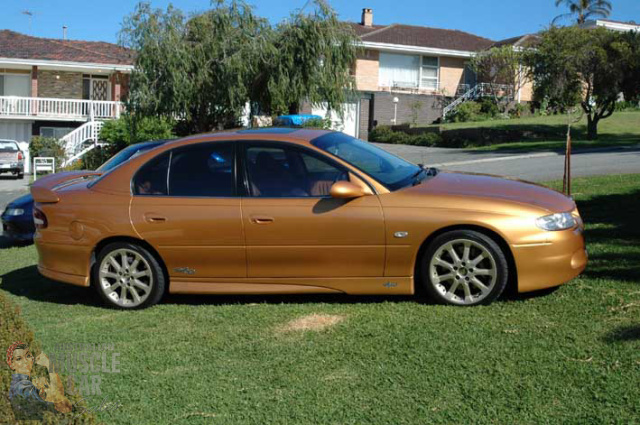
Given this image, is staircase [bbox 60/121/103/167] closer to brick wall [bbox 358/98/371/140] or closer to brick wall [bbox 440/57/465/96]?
brick wall [bbox 358/98/371/140]

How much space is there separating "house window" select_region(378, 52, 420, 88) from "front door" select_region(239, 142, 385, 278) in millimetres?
37880

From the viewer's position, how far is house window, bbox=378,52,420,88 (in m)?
43.9

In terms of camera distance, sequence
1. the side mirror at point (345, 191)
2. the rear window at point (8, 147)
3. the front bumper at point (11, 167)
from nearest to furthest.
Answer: the side mirror at point (345, 191), the front bumper at point (11, 167), the rear window at point (8, 147)

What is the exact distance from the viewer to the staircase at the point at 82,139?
33.6m

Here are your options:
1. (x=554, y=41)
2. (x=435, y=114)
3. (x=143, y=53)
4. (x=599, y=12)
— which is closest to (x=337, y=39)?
(x=143, y=53)

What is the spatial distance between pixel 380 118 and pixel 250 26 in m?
17.9

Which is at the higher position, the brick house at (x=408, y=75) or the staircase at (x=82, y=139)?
the brick house at (x=408, y=75)

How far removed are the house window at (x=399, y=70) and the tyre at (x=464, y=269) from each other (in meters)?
38.4

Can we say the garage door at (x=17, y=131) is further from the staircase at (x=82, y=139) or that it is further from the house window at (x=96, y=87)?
the staircase at (x=82, y=139)

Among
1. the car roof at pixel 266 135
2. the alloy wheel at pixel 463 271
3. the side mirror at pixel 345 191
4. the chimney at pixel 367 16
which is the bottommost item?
the alloy wheel at pixel 463 271

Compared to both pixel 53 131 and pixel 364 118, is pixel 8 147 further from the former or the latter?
pixel 364 118

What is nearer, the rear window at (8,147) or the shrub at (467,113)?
the rear window at (8,147)

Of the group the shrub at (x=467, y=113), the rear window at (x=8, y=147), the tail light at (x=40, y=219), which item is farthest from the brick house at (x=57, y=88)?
the tail light at (x=40, y=219)

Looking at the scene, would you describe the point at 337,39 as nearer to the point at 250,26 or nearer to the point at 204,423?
the point at 250,26
